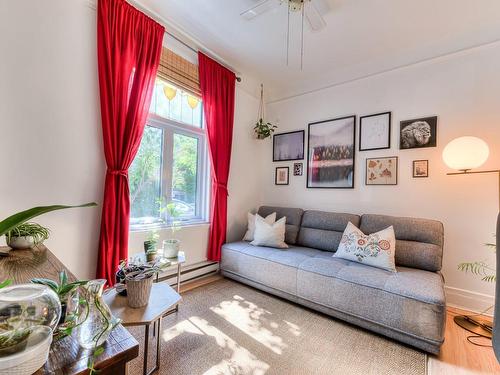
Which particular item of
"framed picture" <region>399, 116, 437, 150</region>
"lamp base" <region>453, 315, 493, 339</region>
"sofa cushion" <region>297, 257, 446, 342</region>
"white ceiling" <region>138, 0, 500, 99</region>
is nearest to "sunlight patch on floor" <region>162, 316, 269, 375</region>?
"sofa cushion" <region>297, 257, 446, 342</region>

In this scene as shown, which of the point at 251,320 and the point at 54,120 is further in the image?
the point at 251,320

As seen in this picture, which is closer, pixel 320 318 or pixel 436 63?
pixel 320 318

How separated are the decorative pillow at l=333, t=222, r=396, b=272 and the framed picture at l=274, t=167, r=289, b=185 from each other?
1369mm

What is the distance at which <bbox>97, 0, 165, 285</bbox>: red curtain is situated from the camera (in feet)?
6.28

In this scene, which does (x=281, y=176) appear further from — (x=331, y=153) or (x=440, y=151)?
(x=440, y=151)

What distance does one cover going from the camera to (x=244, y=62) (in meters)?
3.02

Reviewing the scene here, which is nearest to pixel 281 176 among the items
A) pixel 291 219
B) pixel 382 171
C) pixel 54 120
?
pixel 291 219

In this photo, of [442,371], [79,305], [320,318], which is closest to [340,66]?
[320,318]

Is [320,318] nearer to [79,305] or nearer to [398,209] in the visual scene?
[398,209]

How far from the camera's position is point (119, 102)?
2000 mm

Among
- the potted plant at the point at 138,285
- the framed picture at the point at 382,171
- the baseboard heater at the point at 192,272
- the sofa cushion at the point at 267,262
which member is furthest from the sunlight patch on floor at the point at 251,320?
the framed picture at the point at 382,171

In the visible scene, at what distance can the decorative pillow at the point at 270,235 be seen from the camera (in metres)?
2.85

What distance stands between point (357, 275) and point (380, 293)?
8.4 inches

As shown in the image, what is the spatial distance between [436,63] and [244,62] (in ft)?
7.15
